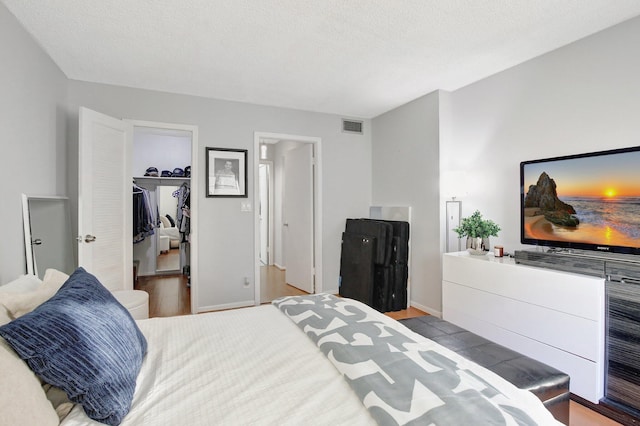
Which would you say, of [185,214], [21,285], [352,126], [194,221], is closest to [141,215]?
[185,214]

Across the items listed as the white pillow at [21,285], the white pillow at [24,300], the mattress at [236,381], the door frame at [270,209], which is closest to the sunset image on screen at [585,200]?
the mattress at [236,381]

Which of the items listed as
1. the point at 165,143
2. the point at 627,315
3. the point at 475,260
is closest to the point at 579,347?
the point at 627,315

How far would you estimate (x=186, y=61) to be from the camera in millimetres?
2740

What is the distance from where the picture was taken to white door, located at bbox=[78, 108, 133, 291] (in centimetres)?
271

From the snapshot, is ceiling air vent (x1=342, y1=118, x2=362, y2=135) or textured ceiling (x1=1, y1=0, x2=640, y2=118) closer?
textured ceiling (x1=1, y1=0, x2=640, y2=118)

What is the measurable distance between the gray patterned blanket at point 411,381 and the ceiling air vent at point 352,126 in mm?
3245

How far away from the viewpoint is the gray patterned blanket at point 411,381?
892mm

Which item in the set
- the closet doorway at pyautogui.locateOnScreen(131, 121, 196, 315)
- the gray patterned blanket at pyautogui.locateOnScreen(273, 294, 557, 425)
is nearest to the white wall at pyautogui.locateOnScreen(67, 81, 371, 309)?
the closet doorway at pyautogui.locateOnScreen(131, 121, 196, 315)

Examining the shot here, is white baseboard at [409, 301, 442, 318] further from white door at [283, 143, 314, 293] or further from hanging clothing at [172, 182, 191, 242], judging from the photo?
hanging clothing at [172, 182, 191, 242]

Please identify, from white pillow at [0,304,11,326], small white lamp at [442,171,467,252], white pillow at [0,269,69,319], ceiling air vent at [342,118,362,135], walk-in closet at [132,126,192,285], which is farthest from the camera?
walk-in closet at [132,126,192,285]

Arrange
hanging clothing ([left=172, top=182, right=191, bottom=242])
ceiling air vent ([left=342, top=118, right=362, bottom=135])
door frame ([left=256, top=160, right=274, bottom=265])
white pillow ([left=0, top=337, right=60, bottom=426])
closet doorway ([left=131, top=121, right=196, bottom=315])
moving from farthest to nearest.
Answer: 1. door frame ([left=256, top=160, right=274, bottom=265])
2. closet doorway ([left=131, top=121, right=196, bottom=315])
3. hanging clothing ([left=172, top=182, right=191, bottom=242])
4. ceiling air vent ([left=342, top=118, right=362, bottom=135])
5. white pillow ([left=0, top=337, right=60, bottom=426])

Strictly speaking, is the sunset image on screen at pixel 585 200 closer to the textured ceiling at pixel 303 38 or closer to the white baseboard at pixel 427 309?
the textured ceiling at pixel 303 38

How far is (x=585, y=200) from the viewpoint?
88.1 inches

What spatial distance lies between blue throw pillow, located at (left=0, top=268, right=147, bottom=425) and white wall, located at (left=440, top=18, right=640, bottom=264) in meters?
3.01
